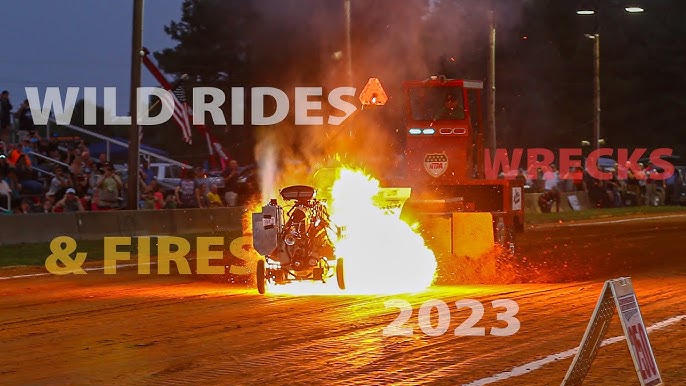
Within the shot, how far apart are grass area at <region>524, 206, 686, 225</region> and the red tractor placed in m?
12.9

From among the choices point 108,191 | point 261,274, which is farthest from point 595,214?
point 261,274

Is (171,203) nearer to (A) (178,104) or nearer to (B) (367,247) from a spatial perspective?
(A) (178,104)

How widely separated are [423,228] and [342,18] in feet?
24.5

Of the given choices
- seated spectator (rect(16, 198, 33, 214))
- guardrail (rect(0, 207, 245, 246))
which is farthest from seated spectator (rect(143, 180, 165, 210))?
seated spectator (rect(16, 198, 33, 214))

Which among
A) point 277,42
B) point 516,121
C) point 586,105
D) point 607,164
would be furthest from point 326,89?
point 586,105

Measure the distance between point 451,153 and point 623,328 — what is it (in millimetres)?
13232

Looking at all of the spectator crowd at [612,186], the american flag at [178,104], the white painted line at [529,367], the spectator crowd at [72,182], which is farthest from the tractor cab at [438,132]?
the spectator crowd at [612,186]

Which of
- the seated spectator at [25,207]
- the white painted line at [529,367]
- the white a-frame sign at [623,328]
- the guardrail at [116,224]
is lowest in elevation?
the white painted line at [529,367]

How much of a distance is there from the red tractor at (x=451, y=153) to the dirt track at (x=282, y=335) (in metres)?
2.86

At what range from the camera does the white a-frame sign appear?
8.70m

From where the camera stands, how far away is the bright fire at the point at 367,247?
16.6 metres

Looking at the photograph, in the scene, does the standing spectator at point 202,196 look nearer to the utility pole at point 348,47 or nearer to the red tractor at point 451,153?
the utility pole at point 348,47

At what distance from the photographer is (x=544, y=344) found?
449 inches

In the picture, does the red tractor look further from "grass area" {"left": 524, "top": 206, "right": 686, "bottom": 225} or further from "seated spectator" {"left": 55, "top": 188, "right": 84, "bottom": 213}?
"grass area" {"left": 524, "top": 206, "right": 686, "bottom": 225}
